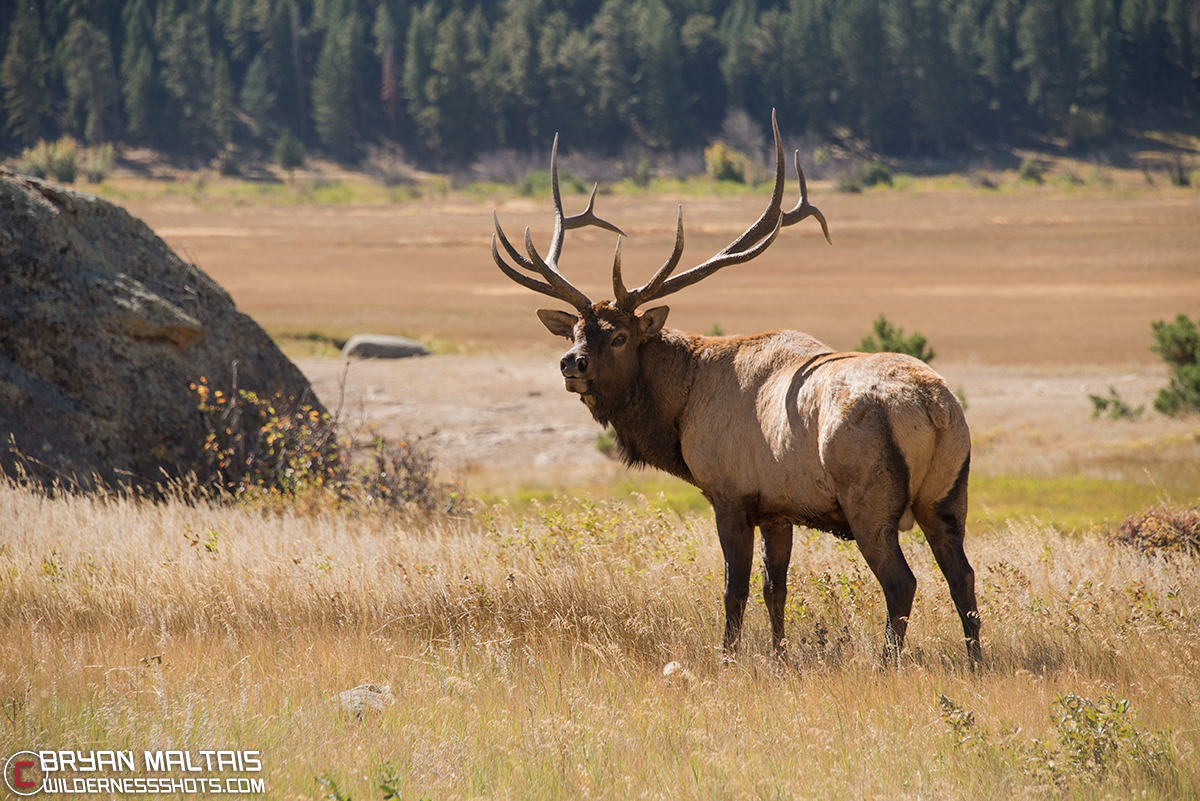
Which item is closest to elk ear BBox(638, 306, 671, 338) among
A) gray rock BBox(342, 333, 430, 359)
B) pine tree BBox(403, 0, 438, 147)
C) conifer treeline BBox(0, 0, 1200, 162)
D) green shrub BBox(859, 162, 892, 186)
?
gray rock BBox(342, 333, 430, 359)

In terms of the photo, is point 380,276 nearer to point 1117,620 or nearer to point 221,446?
point 221,446

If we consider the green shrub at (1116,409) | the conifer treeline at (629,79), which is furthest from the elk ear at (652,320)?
the conifer treeline at (629,79)

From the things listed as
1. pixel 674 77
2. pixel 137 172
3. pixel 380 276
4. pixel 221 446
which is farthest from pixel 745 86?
pixel 221 446

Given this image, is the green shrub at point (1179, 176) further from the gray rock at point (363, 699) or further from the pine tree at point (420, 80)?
the gray rock at point (363, 699)

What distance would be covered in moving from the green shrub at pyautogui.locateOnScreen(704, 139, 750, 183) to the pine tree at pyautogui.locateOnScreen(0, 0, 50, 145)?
75405mm

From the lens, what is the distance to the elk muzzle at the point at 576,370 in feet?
21.5

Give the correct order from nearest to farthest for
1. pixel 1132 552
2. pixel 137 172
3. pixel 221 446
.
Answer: pixel 1132 552, pixel 221 446, pixel 137 172

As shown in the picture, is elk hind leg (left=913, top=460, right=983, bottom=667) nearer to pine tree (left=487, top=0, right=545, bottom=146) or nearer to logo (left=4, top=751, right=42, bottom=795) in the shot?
logo (left=4, top=751, right=42, bottom=795)

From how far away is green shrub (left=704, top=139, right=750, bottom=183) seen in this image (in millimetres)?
87688

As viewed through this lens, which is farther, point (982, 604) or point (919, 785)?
point (982, 604)

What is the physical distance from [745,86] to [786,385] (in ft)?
407

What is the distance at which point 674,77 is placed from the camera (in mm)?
117938

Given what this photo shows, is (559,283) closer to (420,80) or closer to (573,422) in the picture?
(573,422)

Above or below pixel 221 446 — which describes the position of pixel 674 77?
above
